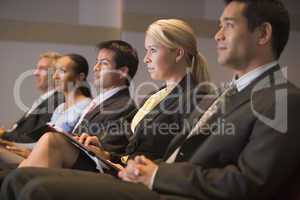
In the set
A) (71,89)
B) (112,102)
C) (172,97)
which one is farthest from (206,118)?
(71,89)

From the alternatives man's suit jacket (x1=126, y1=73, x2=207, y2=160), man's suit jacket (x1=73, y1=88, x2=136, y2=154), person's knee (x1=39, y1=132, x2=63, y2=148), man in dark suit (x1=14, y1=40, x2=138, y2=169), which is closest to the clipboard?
person's knee (x1=39, y1=132, x2=63, y2=148)

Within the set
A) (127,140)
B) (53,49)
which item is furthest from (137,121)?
(53,49)

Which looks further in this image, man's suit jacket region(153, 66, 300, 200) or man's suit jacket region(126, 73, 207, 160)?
man's suit jacket region(126, 73, 207, 160)

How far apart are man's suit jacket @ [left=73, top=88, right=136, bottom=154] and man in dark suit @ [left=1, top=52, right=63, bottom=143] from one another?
0.84m

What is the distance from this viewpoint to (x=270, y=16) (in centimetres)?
142

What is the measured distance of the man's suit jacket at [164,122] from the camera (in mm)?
2012

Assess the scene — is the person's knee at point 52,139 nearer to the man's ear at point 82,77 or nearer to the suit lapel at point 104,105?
the suit lapel at point 104,105

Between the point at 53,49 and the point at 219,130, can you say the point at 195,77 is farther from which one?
the point at 53,49

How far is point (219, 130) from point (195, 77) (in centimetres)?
83

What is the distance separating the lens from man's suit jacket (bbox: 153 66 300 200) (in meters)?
1.19

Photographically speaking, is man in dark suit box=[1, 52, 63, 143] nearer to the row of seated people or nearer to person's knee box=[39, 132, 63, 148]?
the row of seated people

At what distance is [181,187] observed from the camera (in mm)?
1244

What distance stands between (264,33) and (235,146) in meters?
0.39

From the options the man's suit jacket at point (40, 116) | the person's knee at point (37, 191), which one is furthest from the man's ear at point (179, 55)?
the man's suit jacket at point (40, 116)
